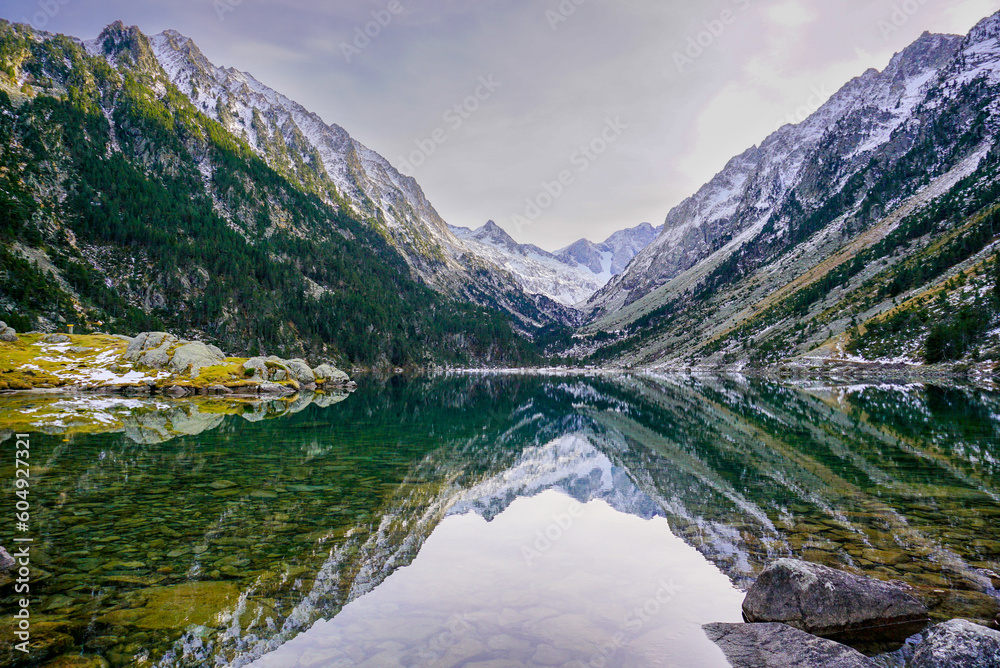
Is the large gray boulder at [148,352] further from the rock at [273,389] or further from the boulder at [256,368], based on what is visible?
the rock at [273,389]

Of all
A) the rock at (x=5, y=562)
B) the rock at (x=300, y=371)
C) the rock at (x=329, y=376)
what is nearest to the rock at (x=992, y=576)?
the rock at (x=5, y=562)

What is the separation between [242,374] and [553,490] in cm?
6549

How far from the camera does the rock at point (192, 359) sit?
68.8 meters

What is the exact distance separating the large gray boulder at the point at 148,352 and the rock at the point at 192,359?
1214 millimetres

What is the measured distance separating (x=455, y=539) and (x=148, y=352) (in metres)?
72.1

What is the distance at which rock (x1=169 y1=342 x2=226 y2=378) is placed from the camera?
68750 mm

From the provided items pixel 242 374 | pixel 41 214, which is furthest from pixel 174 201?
pixel 242 374

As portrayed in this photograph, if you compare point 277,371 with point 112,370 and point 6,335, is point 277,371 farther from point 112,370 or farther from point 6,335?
point 6,335

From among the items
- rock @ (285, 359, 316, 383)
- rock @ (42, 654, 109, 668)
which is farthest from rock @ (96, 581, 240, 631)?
rock @ (285, 359, 316, 383)

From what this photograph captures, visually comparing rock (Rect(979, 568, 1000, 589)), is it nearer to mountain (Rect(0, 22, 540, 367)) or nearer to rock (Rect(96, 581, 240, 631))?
rock (Rect(96, 581, 240, 631))

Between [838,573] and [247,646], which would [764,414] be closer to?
[838,573]

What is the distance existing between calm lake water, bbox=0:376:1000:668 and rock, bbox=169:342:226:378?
3941 cm

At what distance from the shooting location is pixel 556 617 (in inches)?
380

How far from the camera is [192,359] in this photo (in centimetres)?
7100
